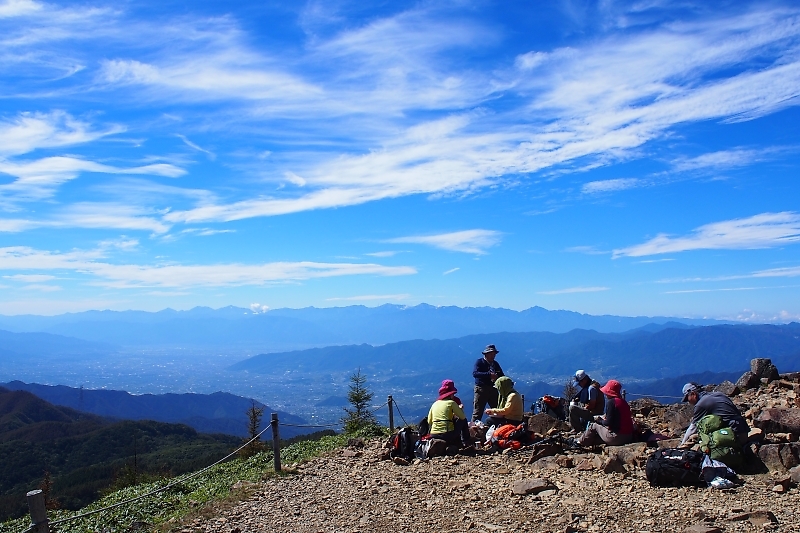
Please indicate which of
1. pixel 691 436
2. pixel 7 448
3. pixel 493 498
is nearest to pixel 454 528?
pixel 493 498

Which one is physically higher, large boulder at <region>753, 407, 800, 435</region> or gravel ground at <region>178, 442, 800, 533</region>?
large boulder at <region>753, 407, 800, 435</region>

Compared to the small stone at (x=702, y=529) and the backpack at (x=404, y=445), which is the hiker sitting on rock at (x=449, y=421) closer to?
the backpack at (x=404, y=445)

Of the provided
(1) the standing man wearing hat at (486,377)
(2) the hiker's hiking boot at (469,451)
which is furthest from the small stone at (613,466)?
(1) the standing man wearing hat at (486,377)

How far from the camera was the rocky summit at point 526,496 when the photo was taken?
22.0 feet

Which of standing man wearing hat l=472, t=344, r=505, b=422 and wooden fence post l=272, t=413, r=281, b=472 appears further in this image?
standing man wearing hat l=472, t=344, r=505, b=422

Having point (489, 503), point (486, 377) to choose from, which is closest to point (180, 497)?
point (489, 503)

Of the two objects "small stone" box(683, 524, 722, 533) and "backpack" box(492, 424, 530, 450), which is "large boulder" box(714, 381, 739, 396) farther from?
"small stone" box(683, 524, 722, 533)

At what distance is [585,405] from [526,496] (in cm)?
428

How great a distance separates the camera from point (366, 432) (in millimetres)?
15383

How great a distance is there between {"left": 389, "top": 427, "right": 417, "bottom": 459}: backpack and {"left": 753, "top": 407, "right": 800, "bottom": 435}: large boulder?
20.0 ft

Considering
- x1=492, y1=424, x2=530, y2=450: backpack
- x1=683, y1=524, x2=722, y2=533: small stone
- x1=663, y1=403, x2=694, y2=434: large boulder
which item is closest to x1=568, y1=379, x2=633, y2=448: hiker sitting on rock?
x1=492, y1=424, x2=530, y2=450: backpack

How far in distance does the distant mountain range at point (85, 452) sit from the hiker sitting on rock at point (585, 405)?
3615 cm

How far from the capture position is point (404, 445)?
11406mm

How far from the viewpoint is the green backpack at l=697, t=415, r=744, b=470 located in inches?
319
